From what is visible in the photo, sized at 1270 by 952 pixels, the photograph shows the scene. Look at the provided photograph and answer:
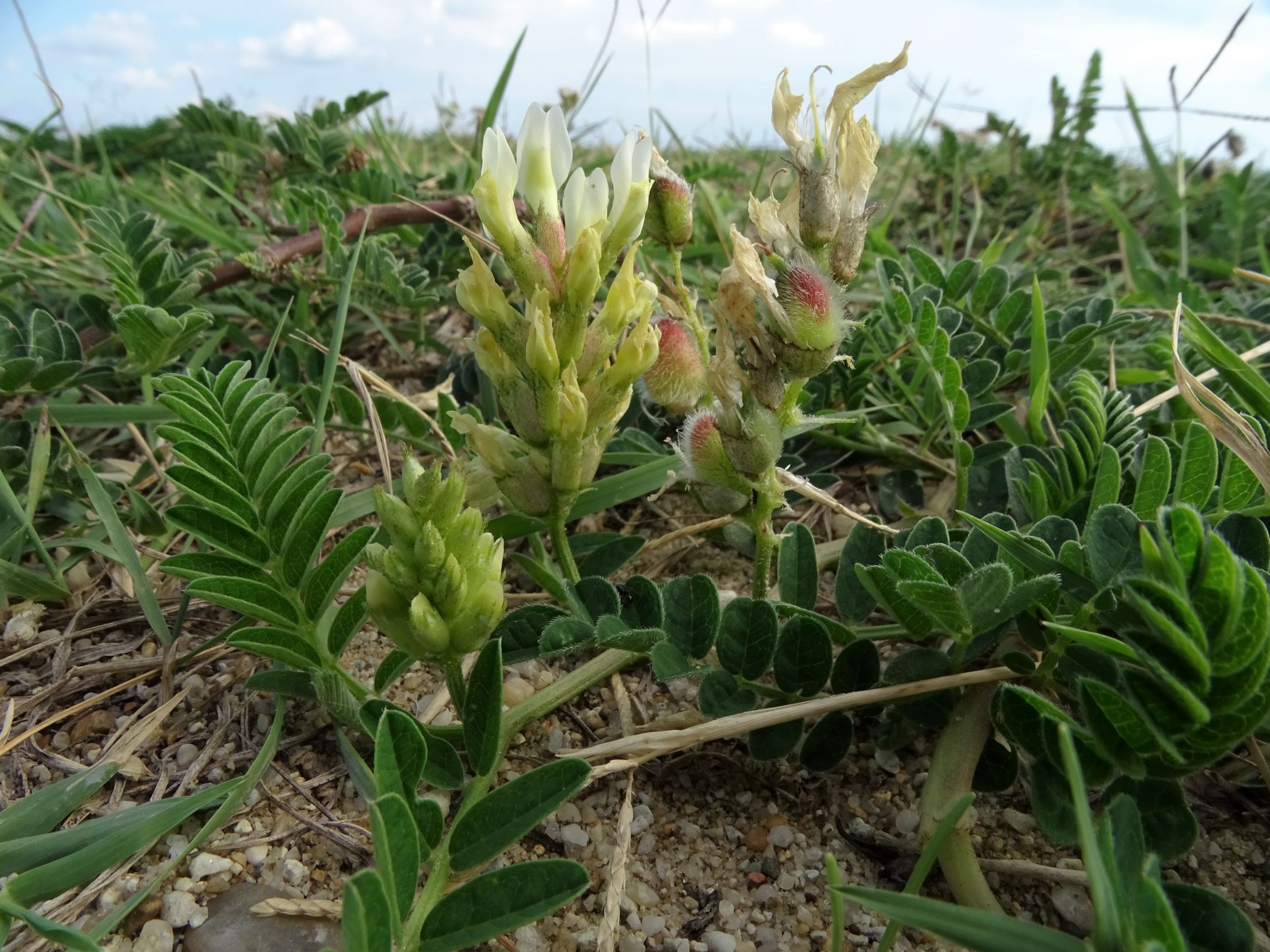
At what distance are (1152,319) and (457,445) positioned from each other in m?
1.55

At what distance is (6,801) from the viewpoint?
1171 mm

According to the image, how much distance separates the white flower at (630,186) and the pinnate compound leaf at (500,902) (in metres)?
0.71

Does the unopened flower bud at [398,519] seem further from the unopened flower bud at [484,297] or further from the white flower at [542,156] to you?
the white flower at [542,156]

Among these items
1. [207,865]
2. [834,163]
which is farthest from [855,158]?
[207,865]

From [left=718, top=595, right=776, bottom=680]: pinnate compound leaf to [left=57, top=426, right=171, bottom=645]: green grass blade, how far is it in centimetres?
86

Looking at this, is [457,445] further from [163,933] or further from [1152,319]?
[1152,319]

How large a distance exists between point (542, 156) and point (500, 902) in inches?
31.9

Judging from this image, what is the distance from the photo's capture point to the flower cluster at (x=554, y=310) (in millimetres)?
1025

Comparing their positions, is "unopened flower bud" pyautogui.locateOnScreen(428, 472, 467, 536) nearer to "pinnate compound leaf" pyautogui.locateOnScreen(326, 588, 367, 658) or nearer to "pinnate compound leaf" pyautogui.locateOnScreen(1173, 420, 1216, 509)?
"pinnate compound leaf" pyautogui.locateOnScreen(326, 588, 367, 658)

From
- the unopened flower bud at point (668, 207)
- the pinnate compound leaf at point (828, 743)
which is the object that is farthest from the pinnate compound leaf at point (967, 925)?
the unopened flower bud at point (668, 207)

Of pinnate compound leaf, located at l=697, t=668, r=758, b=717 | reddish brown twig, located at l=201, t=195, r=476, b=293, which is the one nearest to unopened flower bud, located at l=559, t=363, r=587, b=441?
pinnate compound leaf, located at l=697, t=668, r=758, b=717

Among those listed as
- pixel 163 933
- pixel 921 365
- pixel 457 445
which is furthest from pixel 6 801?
pixel 921 365

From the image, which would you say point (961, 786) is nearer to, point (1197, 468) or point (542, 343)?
point (1197, 468)

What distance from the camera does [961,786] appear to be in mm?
1057
